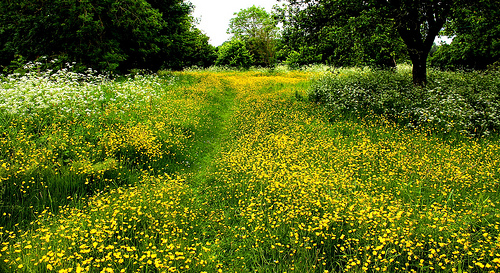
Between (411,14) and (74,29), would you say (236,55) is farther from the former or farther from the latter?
(411,14)

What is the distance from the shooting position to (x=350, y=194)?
14.9ft

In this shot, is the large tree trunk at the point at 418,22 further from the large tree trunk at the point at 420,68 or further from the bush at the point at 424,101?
the bush at the point at 424,101

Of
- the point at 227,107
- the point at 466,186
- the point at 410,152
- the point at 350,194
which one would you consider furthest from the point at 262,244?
the point at 227,107

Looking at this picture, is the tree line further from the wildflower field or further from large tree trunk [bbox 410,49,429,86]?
the wildflower field

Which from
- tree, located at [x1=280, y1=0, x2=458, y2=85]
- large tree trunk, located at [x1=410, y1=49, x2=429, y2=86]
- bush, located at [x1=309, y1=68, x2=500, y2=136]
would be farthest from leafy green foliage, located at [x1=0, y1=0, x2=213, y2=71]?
large tree trunk, located at [x1=410, y1=49, x2=429, y2=86]

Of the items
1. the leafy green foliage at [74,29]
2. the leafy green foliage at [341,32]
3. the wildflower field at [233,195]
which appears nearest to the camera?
the wildflower field at [233,195]

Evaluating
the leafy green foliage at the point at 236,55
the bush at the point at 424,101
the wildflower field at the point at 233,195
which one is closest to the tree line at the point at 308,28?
the bush at the point at 424,101

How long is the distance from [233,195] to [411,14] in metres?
10.0

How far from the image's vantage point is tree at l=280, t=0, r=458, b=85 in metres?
9.59

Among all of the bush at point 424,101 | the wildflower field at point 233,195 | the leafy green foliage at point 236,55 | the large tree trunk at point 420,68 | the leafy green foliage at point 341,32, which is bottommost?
the wildflower field at point 233,195

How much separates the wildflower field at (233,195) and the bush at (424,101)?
68 centimetres

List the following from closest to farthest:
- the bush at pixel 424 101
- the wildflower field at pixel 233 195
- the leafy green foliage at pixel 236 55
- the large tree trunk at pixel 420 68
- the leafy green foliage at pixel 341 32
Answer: the wildflower field at pixel 233 195 < the bush at pixel 424 101 < the leafy green foliage at pixel 341 32 < the large tree trunk at pixel 420 68 < the leafy green foliage at pixel 236 55

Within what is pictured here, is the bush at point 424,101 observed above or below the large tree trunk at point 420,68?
below

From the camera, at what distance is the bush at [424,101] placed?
806 centimetres
